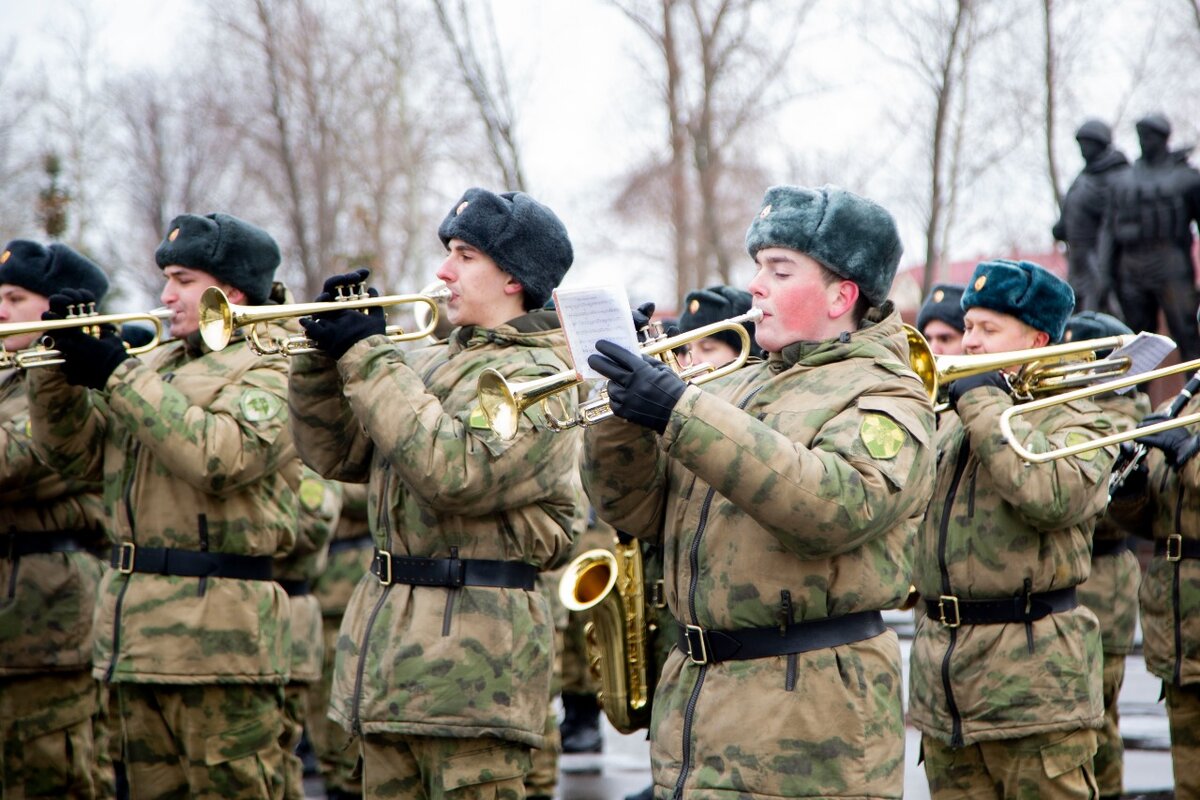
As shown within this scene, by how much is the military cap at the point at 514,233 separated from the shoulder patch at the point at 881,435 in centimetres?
154

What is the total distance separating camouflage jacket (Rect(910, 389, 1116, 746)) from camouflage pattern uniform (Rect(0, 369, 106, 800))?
3.55 metres

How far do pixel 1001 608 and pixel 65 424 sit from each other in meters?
3.58

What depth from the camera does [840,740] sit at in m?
3.70

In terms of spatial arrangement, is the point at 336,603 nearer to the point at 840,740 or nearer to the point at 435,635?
the point at 435,635

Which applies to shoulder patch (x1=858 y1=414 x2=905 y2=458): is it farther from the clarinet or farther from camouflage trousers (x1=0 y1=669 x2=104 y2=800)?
camouflage trousers (x1=0 y1=669 x2=104 y2=800)

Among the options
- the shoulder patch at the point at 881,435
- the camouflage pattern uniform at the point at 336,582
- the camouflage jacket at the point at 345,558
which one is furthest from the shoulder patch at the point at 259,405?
the shoulder patch at the point at 881,435

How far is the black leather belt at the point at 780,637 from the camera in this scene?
374cm

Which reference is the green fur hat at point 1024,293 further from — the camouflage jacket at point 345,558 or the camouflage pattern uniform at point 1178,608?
the camouflage jacket at point 345,558

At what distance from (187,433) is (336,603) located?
111 inches

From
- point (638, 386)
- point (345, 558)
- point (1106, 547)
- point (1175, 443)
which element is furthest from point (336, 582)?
point (638, 386)

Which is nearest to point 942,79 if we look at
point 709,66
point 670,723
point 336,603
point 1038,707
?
point 709,66

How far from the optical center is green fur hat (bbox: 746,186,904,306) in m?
3.87

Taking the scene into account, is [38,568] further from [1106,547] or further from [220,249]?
[1106,547]

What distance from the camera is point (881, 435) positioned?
146 inches
